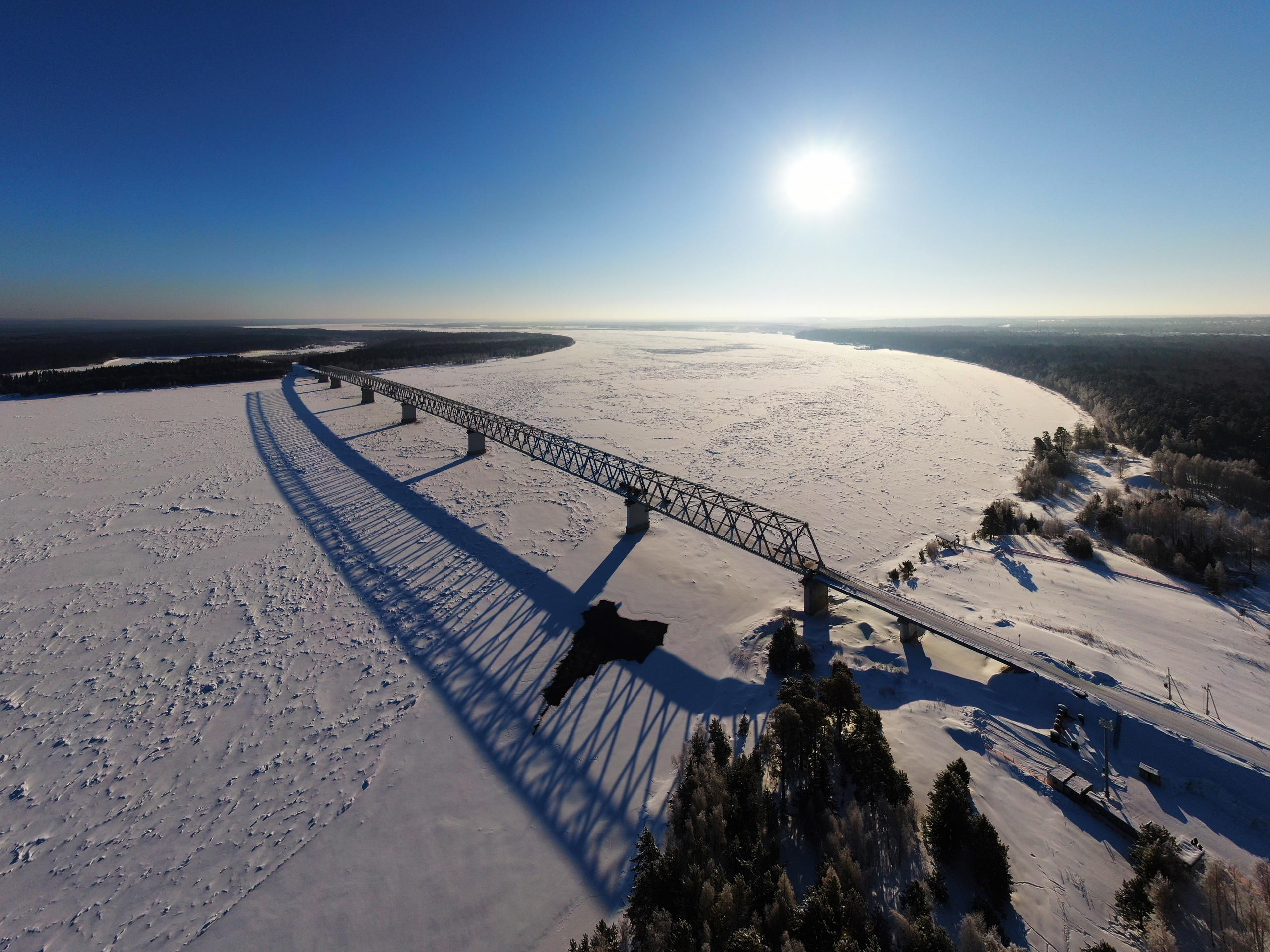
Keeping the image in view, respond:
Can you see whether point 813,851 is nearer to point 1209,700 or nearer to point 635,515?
point 1209,700

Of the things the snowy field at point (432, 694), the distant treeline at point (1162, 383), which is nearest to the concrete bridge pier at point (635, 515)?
Answer: the snowy field at point (432, 694)

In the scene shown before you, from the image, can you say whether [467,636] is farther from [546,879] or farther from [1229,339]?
[1229,339]

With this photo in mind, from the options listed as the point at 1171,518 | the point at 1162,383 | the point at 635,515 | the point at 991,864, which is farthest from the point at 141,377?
the point at 1162,383

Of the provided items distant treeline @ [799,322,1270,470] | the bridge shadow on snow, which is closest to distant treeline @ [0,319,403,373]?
the bridge shadow on snow

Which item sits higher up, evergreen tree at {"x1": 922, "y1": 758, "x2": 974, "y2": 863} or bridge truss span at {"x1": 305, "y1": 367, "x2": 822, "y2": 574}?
bridge truss span at {"x1": 305, "y1": 367, "x2": 822, "y2": 574}

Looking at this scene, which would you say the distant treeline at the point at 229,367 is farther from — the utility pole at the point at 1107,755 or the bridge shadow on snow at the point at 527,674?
the utility pole at the point at 1107,755

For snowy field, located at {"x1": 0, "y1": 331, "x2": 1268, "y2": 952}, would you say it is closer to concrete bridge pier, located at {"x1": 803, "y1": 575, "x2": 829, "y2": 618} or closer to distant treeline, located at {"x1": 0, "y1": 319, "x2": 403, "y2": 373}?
concrete bridge pier, located at {"x1": 803, "y1": 575, "x2": 829, "y2": 618}

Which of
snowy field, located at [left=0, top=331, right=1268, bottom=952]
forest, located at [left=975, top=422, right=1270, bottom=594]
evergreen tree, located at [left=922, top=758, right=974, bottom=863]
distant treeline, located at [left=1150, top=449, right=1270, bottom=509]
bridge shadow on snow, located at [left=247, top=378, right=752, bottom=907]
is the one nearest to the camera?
evergreen tree, located at [left=922, top=758, right=974, bottom=863]
